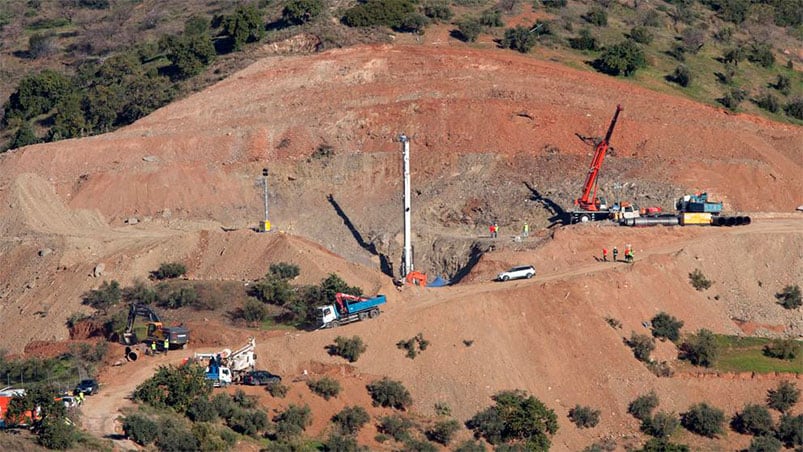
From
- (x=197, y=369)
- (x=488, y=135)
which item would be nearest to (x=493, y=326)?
(x=197, y=369)

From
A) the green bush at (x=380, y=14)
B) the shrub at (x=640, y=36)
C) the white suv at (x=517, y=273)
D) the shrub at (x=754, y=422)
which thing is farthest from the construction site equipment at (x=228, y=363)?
the shrub at (x=640, y=36)

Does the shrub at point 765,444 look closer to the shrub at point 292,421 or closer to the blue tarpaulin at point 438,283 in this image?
the shrub at point 292,421

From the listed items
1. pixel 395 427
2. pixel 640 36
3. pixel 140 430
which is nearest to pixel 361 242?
pixel 395 427

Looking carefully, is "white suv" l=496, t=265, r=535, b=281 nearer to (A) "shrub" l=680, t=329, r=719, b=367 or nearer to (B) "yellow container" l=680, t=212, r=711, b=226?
(A) "shrub" l=680, t=329, r=719, b=367

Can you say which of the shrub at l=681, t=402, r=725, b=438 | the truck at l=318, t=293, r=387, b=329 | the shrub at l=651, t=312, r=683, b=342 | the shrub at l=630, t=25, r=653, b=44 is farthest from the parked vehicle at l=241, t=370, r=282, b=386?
the shrub at l=630, t=25, r=653, b=44

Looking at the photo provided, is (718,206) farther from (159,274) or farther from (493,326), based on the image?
(159,274)

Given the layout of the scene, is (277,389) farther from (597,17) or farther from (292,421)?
(597,17)

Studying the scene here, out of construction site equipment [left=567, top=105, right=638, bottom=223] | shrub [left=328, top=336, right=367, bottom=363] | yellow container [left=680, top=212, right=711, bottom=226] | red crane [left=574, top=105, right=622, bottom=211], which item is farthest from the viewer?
red crane [left=574, top=105, right=622, bottom=211]
